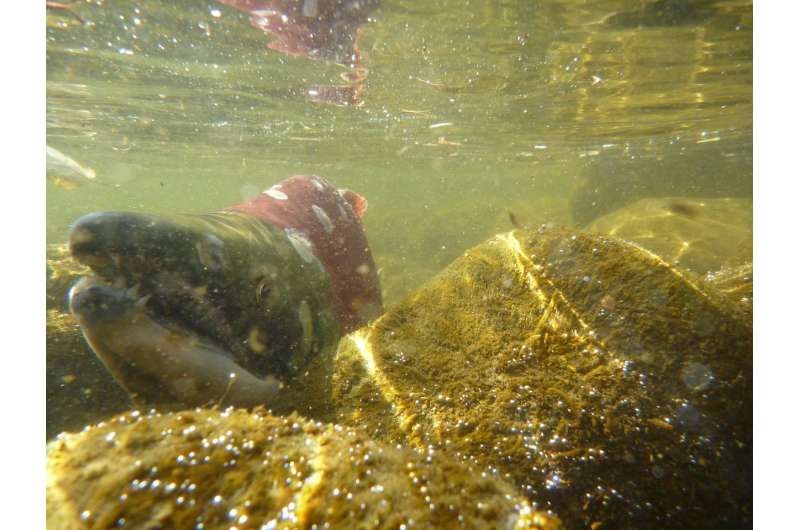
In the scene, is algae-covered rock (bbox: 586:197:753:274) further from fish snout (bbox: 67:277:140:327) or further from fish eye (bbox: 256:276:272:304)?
fish snout (bbox: 67:277:140:327)

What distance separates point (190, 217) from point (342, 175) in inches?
1434

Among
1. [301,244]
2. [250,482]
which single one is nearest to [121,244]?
[250,482]

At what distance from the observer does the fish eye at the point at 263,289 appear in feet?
9.60

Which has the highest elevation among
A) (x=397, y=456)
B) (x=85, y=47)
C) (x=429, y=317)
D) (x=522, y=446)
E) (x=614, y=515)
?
(x=85, y=47)

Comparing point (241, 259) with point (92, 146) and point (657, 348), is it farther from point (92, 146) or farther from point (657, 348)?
point (92, 146)

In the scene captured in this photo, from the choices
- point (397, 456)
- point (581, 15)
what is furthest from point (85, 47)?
point (397, 456)

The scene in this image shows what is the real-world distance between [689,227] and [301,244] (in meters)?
11.6

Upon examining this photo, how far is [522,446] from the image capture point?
6.91 ft

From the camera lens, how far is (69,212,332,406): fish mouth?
6.99 feet

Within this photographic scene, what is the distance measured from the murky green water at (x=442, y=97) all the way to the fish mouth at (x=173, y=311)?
653 centimetres

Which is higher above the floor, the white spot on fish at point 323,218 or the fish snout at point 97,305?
the white spot on fish at point 323,218

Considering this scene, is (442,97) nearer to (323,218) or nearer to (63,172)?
(323,218)

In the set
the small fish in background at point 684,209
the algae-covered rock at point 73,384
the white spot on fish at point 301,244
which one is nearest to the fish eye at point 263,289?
the white spot on fish at point 301,244

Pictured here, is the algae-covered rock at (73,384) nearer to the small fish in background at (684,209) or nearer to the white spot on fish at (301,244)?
the white spot on fish at (301,244)
